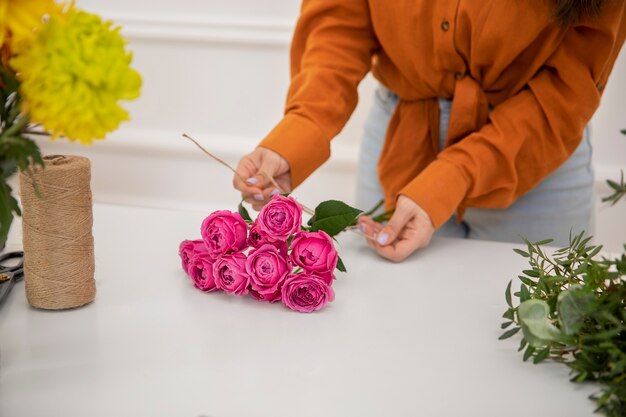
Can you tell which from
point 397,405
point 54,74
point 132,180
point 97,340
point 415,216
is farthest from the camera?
point 132,180

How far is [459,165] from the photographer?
115cm

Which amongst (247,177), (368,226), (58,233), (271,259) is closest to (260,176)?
(247,177)

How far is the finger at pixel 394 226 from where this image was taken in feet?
3.36

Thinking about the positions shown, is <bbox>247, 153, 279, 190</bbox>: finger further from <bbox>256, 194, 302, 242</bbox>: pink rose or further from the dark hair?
the dark hair

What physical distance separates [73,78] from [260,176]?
0.59m

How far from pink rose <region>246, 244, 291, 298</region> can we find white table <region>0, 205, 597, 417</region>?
0.09 ft

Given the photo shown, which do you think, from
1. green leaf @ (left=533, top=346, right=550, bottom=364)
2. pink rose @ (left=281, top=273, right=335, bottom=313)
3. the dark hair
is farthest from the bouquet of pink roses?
the dark hair

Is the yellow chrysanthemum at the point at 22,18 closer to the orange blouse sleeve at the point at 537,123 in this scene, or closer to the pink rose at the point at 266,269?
the pink rose at the point at 266,269

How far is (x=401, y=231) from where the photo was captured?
41.9 inches

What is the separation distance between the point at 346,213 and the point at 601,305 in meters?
0.34

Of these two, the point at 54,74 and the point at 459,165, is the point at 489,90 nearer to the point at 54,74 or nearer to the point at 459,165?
the point at 459,165

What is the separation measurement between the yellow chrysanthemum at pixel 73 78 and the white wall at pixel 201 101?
1819 mm

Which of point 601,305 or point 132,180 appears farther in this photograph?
point 132,180

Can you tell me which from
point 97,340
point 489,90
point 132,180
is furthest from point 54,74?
point 132,180
